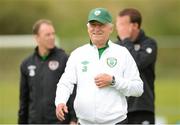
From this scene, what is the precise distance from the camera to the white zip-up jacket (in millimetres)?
8242

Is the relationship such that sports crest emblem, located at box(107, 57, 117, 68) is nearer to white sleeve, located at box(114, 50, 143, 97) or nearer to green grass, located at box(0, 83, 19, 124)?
white sleeve, located at box(114, 50, 143, 97)

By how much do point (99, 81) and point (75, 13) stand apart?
2178cm

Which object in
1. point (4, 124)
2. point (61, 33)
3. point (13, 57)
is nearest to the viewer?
point (4, 124)

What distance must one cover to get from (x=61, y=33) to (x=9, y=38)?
6.56m

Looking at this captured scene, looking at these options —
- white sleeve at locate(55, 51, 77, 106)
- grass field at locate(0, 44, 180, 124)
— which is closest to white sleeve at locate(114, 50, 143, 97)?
white sleeve at locate(55, 51, 77, 106)

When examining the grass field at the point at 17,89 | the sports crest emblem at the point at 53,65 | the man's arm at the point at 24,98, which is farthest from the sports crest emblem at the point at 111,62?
the grass field at the point at 17,89

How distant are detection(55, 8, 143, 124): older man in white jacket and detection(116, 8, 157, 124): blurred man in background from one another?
1775mm

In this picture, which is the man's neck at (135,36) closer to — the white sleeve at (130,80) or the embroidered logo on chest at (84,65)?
the white sleeve at (130,80)

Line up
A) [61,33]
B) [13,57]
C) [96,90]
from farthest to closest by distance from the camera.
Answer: [61,33], [13,57], [96,90]

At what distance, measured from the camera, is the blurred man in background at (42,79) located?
34.7 ft

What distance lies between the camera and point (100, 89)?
27.0ft

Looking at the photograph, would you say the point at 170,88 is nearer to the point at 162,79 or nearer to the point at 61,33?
the point at 162,79

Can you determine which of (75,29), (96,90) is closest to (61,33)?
(75,29)

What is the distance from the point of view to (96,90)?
8234 mm
